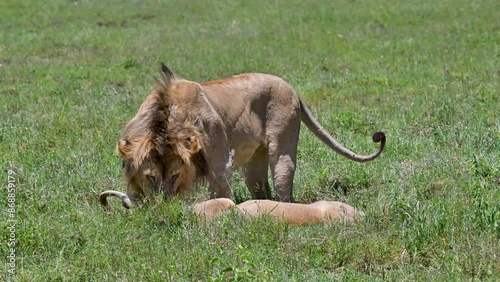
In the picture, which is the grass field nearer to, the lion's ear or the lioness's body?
the lioness's body

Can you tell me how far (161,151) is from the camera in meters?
6.04

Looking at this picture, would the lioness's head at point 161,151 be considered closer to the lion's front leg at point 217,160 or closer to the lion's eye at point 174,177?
the lion's eye at point 174,177

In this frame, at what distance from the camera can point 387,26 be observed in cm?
1872

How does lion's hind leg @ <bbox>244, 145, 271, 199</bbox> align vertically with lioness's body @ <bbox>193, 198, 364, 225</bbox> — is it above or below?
below

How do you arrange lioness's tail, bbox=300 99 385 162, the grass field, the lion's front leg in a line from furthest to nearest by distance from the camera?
lioness's tail, bbox=300 99 385 162 < the lion's front leg < the grass field

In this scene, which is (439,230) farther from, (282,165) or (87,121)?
(87,121)

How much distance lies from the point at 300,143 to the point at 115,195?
3.07 meters

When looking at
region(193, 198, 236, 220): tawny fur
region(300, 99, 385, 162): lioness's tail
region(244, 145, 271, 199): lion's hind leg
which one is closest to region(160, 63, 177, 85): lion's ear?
region(193, 198, 236, 220): tawny fur

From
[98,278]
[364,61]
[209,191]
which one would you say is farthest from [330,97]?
[98,278]

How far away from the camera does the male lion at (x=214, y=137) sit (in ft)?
20.0

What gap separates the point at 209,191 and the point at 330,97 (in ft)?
18.2

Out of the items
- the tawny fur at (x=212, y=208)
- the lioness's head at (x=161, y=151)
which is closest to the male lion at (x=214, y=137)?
the lioness's head at (x=161, y=151)

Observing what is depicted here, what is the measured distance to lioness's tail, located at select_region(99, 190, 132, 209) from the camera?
632 centimetres

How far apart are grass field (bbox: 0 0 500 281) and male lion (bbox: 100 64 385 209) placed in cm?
27
